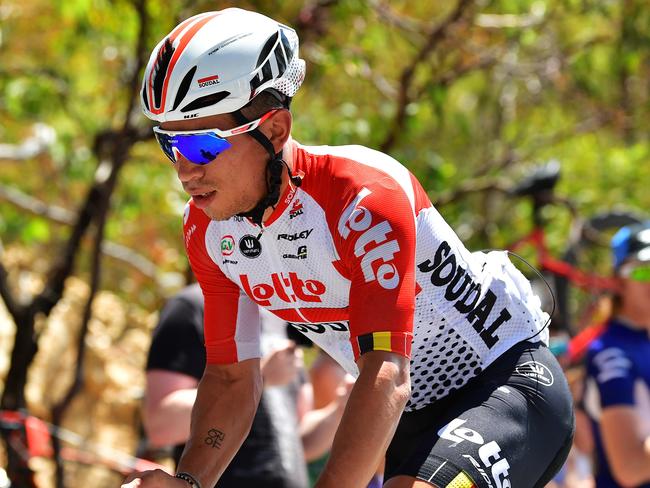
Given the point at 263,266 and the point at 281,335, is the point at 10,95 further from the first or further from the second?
the point at 263,266

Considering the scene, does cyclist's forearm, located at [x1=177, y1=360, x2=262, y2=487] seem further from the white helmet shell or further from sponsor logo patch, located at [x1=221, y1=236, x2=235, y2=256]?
the white helmet shell

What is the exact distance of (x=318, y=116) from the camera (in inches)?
373

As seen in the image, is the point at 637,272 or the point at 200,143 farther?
the point at 637,272

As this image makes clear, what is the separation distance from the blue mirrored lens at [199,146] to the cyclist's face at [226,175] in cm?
1

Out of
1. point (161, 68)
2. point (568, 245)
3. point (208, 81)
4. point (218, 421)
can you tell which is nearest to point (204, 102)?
point (208, 81)

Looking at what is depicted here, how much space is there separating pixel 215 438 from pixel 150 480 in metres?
0.44

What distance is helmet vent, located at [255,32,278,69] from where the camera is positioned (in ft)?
9.27

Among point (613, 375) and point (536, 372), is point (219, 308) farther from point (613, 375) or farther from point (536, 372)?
point (613, 375)

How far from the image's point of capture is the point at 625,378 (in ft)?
16.0

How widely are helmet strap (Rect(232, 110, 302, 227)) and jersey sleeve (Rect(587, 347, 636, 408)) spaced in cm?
255

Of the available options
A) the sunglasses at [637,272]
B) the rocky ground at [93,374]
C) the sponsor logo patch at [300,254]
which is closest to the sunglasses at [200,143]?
the sponsor logo patch at [300,254]

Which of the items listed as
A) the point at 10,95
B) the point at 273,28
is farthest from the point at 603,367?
the point at 10,95

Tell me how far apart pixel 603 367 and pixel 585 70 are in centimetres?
544

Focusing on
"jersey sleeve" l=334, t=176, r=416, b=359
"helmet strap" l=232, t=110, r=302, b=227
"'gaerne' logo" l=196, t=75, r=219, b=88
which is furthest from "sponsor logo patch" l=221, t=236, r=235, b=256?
"'gaerne' logo" l=196, t=75, r=219, b=88
